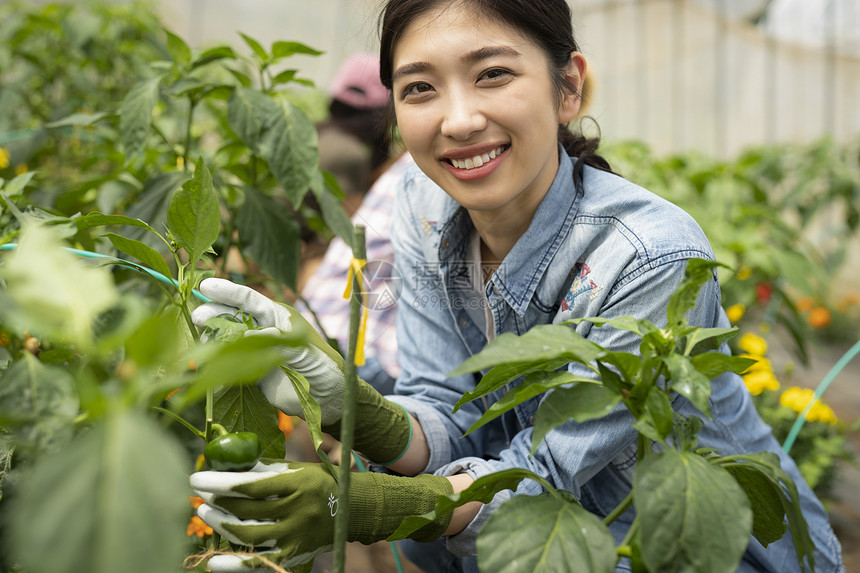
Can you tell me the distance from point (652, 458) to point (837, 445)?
1418 millimetres

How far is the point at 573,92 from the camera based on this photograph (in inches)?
42.4

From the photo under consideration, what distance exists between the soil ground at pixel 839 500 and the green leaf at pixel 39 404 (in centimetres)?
77

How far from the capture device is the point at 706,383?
0.56 meters

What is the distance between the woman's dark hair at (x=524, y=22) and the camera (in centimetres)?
95

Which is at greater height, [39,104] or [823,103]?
[39,104]

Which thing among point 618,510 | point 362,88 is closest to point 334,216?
point 618,510

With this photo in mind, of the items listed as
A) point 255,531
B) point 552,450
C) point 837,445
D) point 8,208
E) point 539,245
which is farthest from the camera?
point 837,445

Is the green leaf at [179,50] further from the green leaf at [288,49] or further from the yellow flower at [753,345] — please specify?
the yellow flower at [753,345]

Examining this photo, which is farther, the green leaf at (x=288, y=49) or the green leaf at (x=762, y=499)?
the green leaf at (x=288, y=49)

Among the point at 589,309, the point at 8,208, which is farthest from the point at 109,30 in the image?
the point at 589,309

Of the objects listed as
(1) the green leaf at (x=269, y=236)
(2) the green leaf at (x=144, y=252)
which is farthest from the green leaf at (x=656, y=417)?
(1) the green leaf at (x=269, y=236)

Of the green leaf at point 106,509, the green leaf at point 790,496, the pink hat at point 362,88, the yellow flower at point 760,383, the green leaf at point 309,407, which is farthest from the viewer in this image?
the pink hat at point 362,88

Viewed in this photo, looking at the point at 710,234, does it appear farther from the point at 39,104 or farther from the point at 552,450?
the point at 39,104

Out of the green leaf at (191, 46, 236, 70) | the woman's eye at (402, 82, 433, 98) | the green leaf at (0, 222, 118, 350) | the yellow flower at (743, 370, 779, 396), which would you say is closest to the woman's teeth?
the woman's eye at (402, 82, 433, 98)
